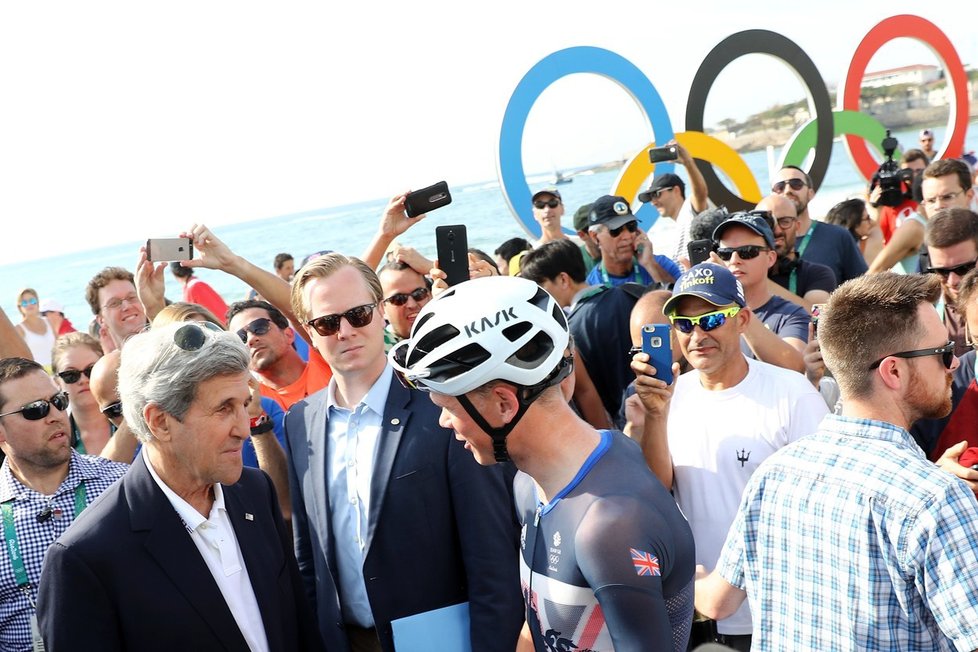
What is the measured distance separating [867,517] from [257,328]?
3506 millimetres

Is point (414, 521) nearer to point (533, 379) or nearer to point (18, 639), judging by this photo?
point (533, 379)

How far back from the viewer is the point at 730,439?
3611 mm

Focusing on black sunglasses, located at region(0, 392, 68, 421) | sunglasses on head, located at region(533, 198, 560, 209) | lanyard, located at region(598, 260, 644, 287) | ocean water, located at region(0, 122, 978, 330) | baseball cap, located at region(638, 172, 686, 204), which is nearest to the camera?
black sunglasses, located at region(0, 392, 68, 421)

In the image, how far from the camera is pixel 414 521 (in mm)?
3027

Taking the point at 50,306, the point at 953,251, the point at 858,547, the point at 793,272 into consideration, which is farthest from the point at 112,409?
the point at 50,306

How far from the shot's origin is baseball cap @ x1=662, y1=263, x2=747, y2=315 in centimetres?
382

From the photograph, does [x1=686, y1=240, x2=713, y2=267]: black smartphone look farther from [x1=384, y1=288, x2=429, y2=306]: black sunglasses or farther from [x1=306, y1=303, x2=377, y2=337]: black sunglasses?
[x1=306, y1=303, x2=377, y2=337]: black sunglasses

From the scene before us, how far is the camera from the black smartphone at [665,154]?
8.22 metres

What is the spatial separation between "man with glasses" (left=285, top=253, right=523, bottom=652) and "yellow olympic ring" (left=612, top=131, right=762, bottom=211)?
8404 millimetres

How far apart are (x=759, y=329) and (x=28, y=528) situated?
10.9 ft

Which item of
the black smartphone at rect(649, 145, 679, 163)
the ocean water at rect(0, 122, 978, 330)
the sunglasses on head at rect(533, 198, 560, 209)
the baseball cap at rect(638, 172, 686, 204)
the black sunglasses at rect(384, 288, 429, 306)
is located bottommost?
the ocean water at rect(0, 122, 978, 330)

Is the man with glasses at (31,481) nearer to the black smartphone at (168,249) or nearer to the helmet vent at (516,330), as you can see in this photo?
the black smartphone at (168,249)

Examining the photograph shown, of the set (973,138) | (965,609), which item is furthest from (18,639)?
(973,138)

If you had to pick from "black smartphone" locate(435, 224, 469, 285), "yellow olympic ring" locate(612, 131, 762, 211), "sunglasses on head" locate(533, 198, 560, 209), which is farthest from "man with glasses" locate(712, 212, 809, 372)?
"yellow olympic ring" locate(612, 131, 762, 211)
